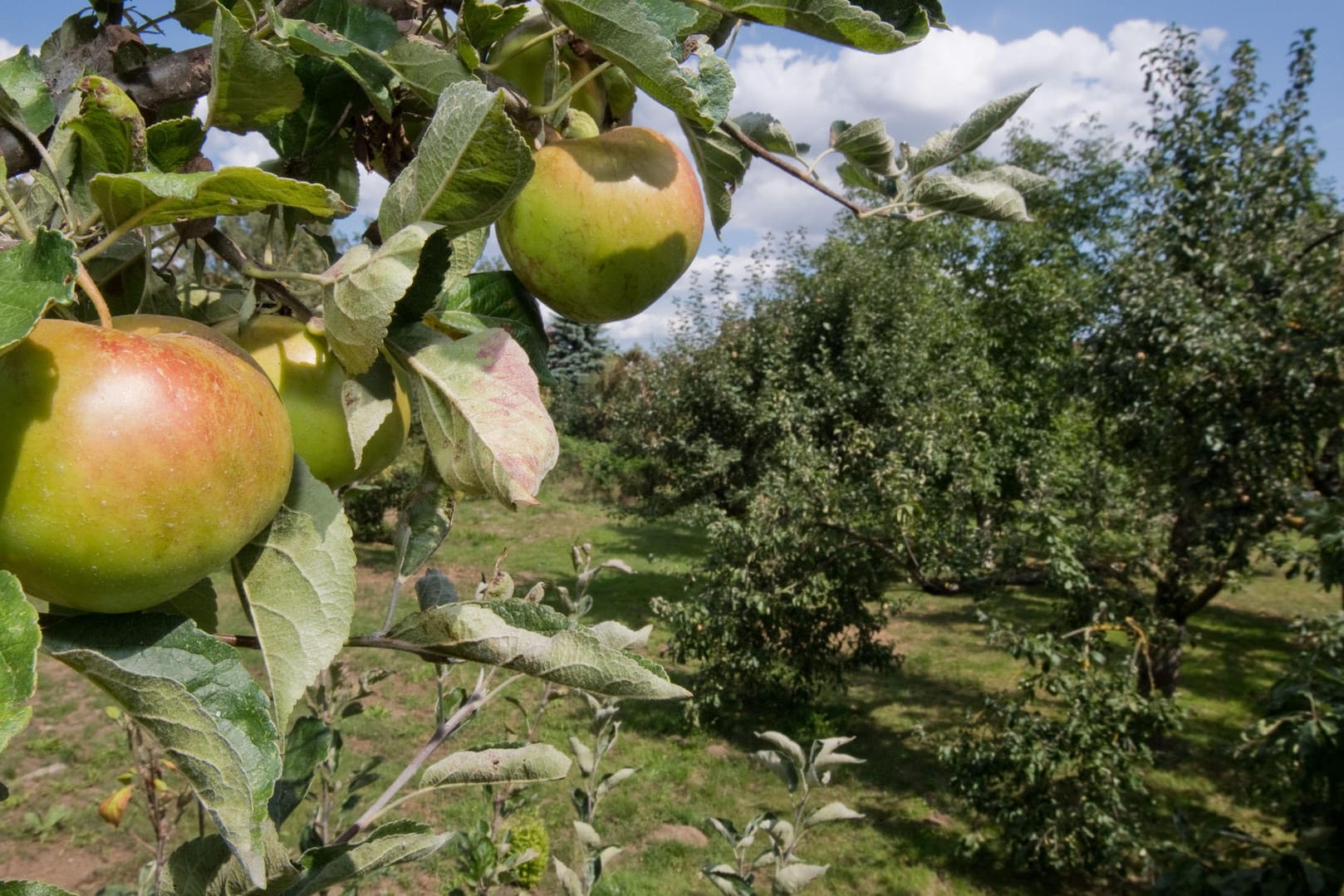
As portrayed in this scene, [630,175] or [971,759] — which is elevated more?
[630,175]

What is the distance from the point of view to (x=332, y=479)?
65 centimetres

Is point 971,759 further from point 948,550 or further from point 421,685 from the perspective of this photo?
point 421,685

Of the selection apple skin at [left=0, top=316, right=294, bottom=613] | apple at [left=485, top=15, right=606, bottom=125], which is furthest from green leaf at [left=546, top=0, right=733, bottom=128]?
apple skin at [left=0, top=316, right=294, bottom=613]

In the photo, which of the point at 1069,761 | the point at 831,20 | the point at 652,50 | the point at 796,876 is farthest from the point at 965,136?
the point at 1069,761

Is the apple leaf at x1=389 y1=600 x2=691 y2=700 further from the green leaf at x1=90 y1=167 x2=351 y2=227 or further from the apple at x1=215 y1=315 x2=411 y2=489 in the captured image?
the green leaf at x1=90 y1=167 x2=351 y2=227

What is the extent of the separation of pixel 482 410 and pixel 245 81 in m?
0.28

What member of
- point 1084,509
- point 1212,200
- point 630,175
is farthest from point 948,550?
point 630,175

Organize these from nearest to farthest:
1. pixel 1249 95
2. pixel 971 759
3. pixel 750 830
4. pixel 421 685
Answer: pixel 750 830 < pixel 971 759 < pixel 1249 95 < pixel 421 685

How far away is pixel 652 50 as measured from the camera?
56 centimetres

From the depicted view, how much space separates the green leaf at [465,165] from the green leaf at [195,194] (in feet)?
0.21

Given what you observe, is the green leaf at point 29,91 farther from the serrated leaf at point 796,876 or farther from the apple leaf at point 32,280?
the serrated leaf at point 796,876

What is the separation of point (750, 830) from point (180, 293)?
210cm

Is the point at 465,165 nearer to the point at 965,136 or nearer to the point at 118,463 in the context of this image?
the point at 118,463

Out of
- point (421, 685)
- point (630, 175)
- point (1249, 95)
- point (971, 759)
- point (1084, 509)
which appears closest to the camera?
point (630, 175)
